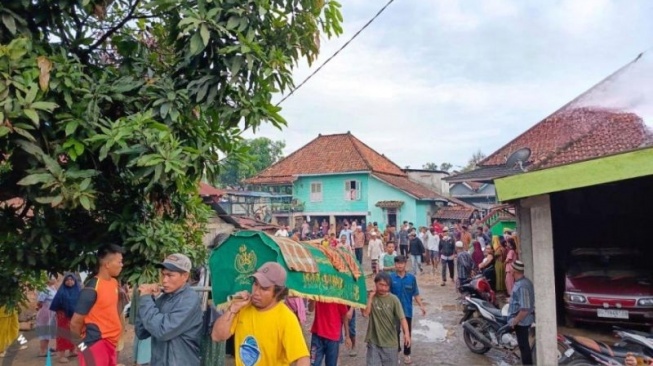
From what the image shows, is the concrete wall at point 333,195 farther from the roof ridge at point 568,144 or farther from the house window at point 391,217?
the roof ridge at point 568,144

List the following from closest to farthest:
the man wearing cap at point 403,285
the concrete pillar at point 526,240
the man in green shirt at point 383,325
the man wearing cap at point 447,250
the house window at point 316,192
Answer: the man in green shirt at point 383,325 → the concrete pillar at point 526,240 → the man wearing cap at point 403,285 → the man wearing cap at point 447,250 → the house window at point 316,192

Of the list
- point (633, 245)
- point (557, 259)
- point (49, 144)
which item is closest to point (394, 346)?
point (49, 144)

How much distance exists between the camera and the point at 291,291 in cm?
434

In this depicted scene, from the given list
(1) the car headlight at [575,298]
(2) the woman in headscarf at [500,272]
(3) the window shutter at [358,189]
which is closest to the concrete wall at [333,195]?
(3) the window shutter at [358,189]

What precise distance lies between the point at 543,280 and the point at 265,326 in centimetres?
500

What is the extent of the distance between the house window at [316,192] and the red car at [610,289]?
26.3 meters

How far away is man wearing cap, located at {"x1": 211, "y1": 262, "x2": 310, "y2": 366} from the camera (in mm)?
3375

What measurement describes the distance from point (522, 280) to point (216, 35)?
559 cm

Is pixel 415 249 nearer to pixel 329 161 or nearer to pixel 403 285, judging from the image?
pixel 403 285

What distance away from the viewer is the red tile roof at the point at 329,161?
34594 mm

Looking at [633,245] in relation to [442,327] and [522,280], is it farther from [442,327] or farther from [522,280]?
[522,280]

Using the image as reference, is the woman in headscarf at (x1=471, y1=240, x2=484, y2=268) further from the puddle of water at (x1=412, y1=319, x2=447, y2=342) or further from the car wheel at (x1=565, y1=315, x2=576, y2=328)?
the car wheel at (x1=565, y1=315, x2=576, y2=328)

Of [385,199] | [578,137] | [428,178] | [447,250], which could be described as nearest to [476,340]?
[447,250]

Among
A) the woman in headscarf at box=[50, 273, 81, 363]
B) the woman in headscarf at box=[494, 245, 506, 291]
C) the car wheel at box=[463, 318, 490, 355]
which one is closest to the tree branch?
the woman in headscarf at box=[50, 273, 81, 363]
